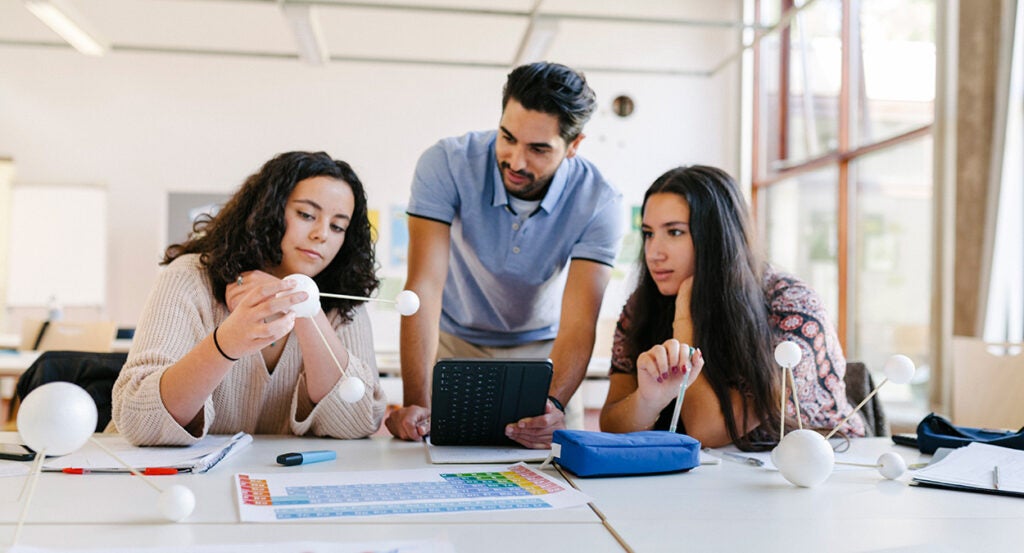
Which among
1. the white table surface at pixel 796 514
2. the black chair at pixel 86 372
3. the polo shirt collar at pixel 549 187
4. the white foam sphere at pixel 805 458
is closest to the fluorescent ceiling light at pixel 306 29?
the polo shirt collar at pixel 549 187

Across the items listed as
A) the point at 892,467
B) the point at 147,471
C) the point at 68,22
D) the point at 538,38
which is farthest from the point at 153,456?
the point at 68,22

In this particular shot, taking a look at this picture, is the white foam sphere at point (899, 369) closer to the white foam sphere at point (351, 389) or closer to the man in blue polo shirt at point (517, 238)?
the man in blue polo shirt at point (517, 238)

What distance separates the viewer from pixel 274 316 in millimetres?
1637

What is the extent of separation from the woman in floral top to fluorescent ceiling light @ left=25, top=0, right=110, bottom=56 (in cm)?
365

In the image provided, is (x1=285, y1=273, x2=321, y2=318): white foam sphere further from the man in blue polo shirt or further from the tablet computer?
the man in blue polo shirt

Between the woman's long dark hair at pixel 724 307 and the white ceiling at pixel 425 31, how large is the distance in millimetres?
4353

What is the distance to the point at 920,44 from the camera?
5059 mm

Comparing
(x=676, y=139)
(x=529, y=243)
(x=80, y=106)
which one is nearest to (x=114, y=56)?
(x=80, y=106)

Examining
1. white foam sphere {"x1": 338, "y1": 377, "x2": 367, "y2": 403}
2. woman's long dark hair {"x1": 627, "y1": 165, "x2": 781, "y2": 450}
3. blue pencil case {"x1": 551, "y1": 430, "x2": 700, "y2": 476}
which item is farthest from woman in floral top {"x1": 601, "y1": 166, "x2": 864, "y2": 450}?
white foam sphere {"x1": 338, "y1": 377, "x2": 367, "y2": 403}

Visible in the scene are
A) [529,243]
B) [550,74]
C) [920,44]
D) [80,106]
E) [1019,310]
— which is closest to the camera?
[550,74]

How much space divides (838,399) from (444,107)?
5554mm

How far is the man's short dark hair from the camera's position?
6.74ft

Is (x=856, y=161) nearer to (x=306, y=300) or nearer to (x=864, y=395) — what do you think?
(x=864, y=395)

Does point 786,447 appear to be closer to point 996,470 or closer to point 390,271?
point 996,470
